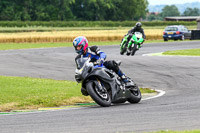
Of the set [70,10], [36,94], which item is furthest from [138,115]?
[70,10]

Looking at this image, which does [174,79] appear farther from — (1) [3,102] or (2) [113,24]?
(2) [113,24]

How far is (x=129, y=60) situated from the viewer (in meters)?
22.6

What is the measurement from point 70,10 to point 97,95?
348 ft

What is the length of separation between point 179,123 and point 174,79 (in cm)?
860

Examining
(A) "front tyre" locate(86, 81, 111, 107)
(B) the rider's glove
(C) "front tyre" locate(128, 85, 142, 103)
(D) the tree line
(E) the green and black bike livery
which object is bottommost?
(D) the tree line

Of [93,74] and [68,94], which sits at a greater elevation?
[93,74]

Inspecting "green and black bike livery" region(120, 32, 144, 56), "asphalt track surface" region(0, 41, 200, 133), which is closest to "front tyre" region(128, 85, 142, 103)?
"asphalt track surface" region(0, 41, 200, 133)

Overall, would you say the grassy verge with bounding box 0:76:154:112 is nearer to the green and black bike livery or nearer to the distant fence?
the green and black bike livery

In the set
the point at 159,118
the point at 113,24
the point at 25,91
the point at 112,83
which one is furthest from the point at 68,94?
the point at 113,24

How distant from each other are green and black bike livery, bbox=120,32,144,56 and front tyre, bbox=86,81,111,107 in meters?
17.9

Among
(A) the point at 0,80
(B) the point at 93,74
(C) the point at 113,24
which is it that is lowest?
(C) the point at 113,24

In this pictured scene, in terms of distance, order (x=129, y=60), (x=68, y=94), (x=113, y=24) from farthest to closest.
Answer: (x=113, y=24), (x=129, y=60), (x=68, y=94)

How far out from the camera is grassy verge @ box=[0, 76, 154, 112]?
1153 cm

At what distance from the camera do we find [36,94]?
12.7 metres
